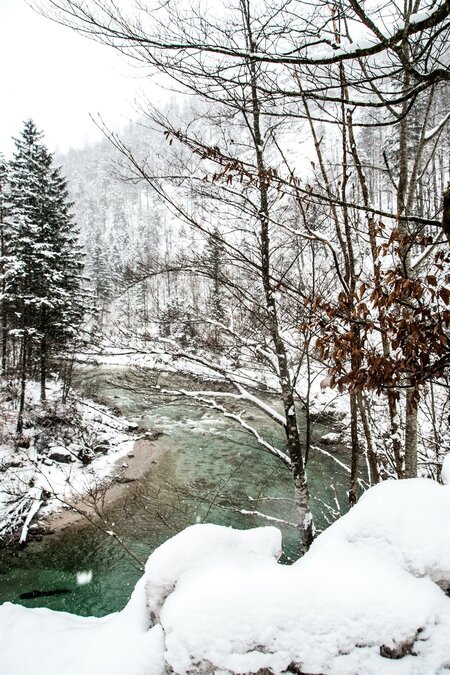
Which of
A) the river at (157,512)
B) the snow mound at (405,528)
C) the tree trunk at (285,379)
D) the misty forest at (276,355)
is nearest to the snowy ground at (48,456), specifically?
the misty forest at (276,355)

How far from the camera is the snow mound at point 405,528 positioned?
2.13m

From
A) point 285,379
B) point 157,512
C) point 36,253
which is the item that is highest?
point 36,253

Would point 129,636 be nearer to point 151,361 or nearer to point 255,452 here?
point 151,361

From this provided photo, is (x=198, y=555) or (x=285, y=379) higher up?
(x=285, y=379)

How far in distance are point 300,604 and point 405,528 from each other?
2.62 ft

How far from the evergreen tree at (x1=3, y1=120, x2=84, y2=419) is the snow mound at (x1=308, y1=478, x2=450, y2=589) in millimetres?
14991

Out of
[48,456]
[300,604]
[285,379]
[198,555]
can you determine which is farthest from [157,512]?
[48,456]

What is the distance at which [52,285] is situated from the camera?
1656cm

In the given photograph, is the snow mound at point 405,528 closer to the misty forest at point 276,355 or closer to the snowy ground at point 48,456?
the misty forest at point 276,355

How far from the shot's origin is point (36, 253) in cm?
1644

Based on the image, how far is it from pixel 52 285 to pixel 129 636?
16.4 meters

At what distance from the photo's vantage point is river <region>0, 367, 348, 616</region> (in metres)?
7.91

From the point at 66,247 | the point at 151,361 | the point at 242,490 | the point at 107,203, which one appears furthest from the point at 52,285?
the point at 107,203

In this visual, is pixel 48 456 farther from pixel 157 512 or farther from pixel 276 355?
pixel 276 355
